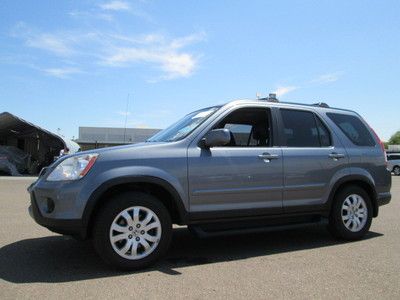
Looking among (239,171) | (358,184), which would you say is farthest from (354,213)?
(239,171)

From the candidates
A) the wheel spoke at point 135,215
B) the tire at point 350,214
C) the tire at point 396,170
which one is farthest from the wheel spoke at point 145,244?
the tire at point 396,170

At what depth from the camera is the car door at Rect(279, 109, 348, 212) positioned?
607 centimetres

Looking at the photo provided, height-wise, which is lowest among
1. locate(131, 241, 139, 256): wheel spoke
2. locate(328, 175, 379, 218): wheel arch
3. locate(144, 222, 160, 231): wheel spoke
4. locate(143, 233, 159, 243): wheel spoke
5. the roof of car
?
locate(131, 241, 139, 256): wheel spoke

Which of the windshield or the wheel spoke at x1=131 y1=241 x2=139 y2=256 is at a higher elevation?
the windshield

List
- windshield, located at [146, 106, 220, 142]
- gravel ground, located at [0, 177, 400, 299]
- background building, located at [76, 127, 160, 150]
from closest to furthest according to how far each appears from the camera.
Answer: gravel ground, located at [0, 177, 400, 299] → windshield, located at [146, 106, 220, 142] → background building, located at [76, 127, 160, 150]

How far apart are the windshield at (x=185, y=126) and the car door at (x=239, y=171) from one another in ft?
0.66

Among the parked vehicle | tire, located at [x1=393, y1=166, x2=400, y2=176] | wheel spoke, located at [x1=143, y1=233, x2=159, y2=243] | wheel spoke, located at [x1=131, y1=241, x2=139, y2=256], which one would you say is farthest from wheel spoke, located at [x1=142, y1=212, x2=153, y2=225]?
tire, located at [x1=393, y1=166, x2=400, y2=176]

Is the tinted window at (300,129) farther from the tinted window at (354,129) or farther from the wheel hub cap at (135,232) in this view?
the wheel hub cap at (135,232)

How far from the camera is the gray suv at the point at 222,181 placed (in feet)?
16.2

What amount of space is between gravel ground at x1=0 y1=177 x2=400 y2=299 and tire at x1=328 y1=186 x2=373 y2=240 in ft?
0.52

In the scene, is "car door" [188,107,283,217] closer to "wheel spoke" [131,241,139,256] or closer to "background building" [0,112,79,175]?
"wheel spoke" [131,241,139,256]

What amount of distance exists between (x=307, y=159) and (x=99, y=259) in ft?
9.69

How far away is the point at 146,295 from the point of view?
13.7 feet

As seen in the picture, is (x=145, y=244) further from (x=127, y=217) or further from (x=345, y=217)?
(x=345, y=217)
